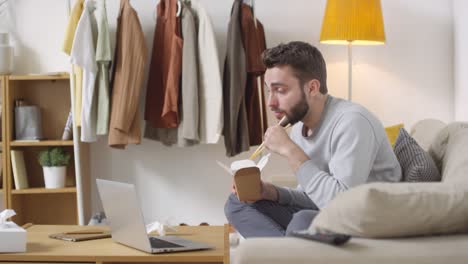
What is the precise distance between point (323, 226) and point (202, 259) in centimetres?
107

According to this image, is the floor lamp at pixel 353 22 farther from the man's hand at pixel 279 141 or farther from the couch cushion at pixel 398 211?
the couch cushion at pixel 398 211

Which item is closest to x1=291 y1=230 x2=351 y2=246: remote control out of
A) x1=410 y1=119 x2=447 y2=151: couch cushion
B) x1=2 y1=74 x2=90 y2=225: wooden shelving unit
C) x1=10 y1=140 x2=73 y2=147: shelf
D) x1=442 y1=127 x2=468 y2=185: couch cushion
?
x1=442 y1=127 x2=468 y2=185: couch cushion

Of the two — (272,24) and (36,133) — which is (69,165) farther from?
(272,24)

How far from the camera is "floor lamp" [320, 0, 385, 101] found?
15.6ft

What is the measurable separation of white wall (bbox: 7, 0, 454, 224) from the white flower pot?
0.31 metres

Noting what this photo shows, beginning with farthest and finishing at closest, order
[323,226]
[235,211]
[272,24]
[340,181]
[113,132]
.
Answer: [272,24] < [113,132] < [235,211] < [340,181] < [323,226]

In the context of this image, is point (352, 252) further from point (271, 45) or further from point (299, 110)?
point (271, 45)

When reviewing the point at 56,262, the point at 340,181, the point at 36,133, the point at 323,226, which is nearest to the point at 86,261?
the point at 56,262

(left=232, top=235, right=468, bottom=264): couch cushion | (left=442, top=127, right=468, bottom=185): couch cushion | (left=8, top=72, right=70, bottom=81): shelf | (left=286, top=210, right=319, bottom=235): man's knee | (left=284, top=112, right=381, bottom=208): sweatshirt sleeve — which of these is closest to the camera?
(left=232, top=235, right=468, bottom=264): couch cushion

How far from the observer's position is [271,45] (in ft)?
17.2

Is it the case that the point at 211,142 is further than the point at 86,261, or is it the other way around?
the point at 211,142

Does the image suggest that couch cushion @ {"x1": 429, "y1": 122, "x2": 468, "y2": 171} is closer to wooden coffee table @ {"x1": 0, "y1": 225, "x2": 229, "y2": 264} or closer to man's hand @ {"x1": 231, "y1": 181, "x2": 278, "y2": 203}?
man's hand @ {"x1": 231, "y1": 181, "x2": 278, "y2": 203}

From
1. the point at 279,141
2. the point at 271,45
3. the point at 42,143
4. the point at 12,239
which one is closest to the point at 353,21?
the point at 271,45

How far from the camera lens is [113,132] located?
192 inches
